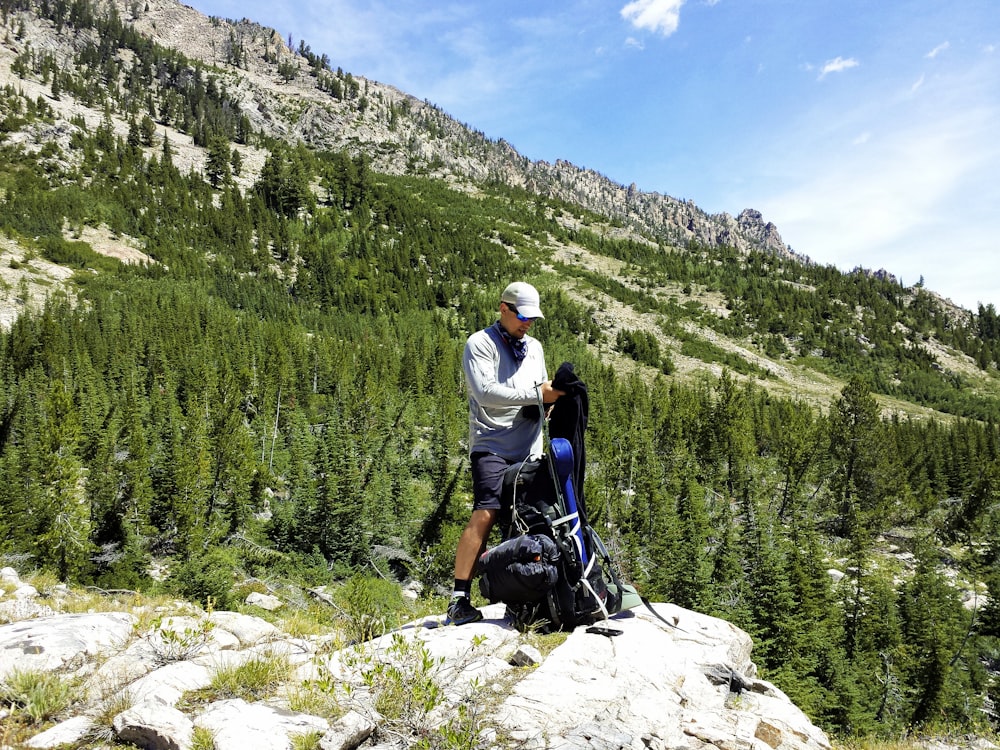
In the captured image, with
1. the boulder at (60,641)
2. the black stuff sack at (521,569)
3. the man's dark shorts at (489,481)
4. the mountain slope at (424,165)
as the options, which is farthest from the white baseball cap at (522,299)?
the mountain slope at (424,165)

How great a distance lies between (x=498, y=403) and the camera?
4223 millimetres

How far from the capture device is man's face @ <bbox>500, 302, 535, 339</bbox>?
444 centimetres

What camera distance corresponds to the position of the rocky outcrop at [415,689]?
2682 millimetres

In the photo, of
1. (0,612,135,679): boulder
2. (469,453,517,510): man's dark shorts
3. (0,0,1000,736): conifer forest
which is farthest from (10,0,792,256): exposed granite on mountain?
(469,453,517,510): man's dark shorts

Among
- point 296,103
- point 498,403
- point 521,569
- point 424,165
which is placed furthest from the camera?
point 296,103

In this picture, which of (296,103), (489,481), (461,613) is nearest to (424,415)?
(461,613)

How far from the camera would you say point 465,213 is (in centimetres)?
8894

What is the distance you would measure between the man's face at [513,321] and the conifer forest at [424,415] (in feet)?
10.6

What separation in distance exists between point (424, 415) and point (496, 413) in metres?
34.6

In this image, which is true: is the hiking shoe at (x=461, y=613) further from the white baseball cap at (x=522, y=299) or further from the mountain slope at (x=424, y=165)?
the mountain slope at (x=424, y=165)

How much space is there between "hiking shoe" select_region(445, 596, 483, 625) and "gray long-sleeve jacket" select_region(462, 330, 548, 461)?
125 cm

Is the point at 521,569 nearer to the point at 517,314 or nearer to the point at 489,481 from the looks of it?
the point at 489,481

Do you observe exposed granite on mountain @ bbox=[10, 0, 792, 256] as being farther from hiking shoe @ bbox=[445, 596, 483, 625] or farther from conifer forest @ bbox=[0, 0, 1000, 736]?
hiking shoe @ bbox=[445, 596, 483, 625]

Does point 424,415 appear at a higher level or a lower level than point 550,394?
lower
